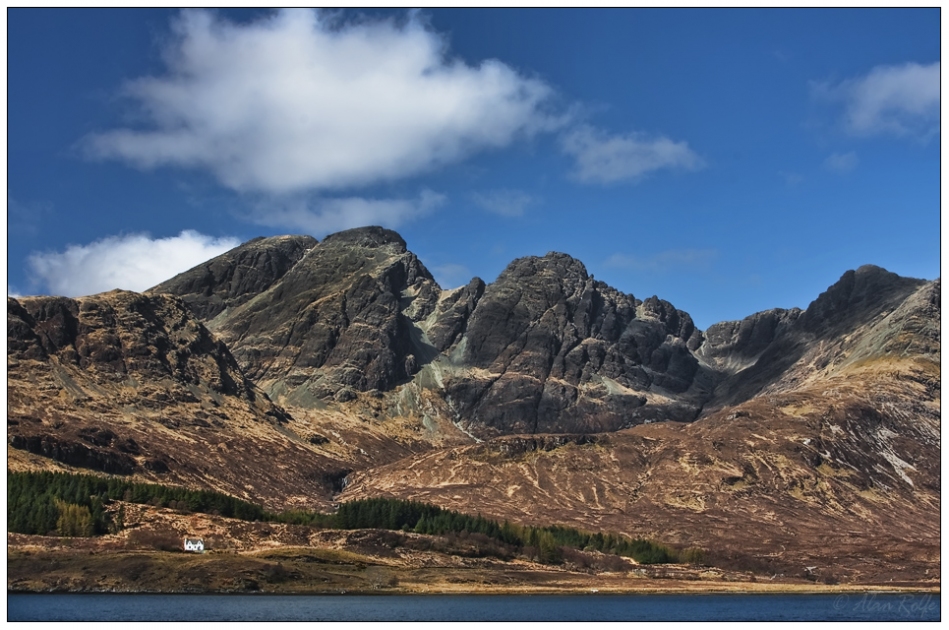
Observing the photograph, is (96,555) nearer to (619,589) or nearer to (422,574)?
(422,574)

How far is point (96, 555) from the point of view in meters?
172

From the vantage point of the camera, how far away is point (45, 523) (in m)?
188

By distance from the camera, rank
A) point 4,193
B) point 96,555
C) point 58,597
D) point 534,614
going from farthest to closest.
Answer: point 96,555 < point 58,597 < point 534,614 < point 4,193

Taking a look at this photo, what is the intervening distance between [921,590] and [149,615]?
15127cm

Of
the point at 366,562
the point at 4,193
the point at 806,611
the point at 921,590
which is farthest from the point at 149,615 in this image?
the point at 921,590

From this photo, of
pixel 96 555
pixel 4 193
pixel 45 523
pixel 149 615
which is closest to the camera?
pixel 4 193

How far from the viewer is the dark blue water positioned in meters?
124

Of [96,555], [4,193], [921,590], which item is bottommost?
[921,590]

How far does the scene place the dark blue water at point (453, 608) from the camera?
124 m

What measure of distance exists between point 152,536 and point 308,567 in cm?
3766

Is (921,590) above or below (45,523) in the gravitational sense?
below

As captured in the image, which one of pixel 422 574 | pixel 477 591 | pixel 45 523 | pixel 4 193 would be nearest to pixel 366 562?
pixel 422 574

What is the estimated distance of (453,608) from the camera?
144m

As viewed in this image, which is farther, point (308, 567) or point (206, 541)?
point (206, 541)
